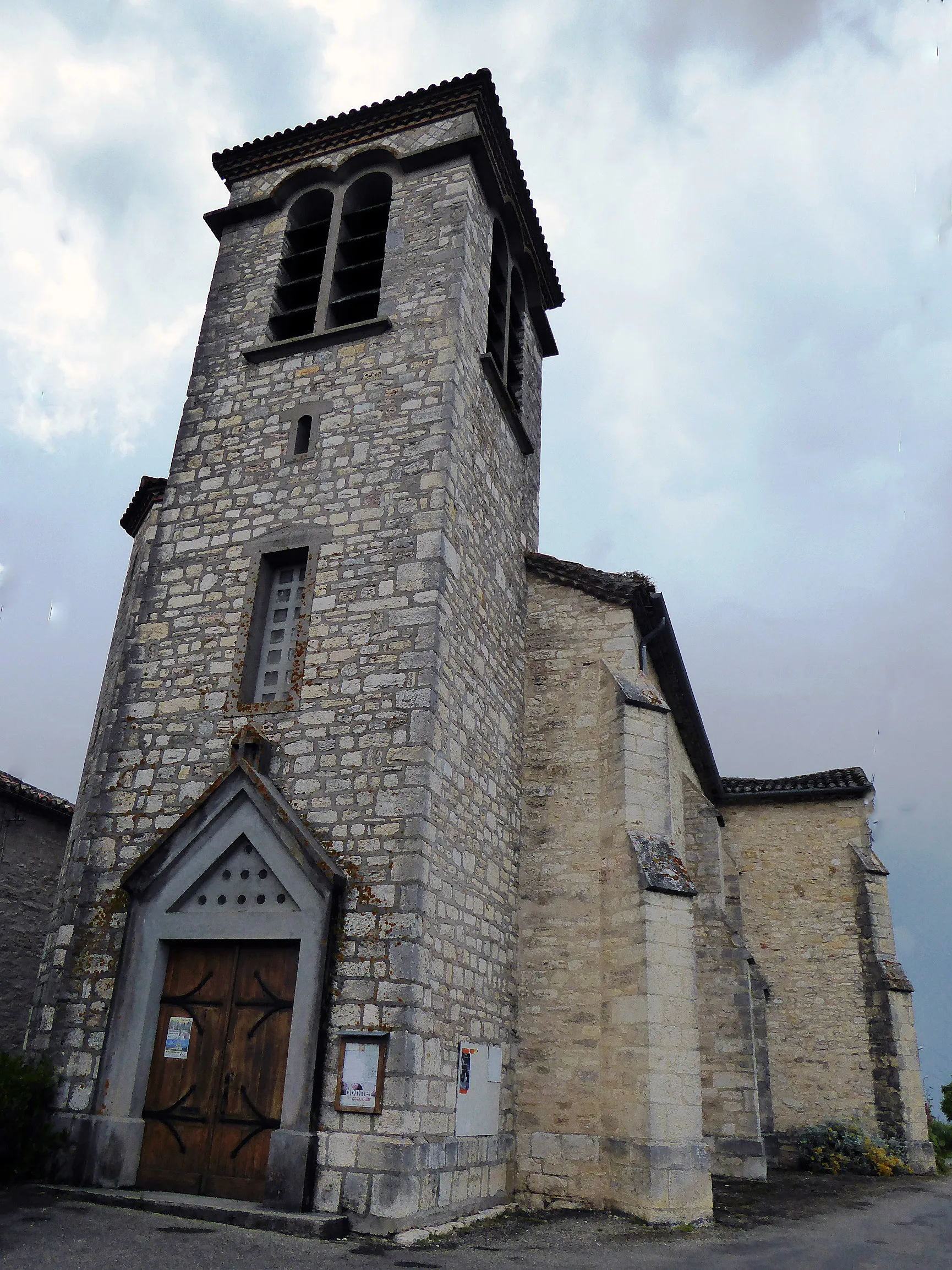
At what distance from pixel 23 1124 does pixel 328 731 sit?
4345 millimetres

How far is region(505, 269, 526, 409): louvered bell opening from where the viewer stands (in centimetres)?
1400

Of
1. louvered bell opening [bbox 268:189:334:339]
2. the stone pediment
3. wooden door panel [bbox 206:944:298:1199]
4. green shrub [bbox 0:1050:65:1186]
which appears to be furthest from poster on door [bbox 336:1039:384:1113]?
louvered bell opening [bbox 268:189:334:339]

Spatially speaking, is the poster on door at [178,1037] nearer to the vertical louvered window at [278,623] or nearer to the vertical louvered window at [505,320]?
the vertical louvered window at [278,623]

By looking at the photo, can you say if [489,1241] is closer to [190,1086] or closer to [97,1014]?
[190,1086]

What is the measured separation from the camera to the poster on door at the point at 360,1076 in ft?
24.9

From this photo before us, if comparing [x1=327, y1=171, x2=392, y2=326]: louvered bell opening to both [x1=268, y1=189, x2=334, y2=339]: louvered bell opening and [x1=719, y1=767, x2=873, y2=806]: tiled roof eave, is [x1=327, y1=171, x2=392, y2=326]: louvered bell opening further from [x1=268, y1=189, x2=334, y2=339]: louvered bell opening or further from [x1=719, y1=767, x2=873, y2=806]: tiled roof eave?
[x1=719, y1=767, x2=873, y2=806]: tiled roof eave

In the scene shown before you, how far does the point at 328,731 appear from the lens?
29.9 feet

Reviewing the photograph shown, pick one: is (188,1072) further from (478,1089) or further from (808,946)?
(808,946)

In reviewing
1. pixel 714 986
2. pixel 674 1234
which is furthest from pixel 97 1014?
pixel 714 986

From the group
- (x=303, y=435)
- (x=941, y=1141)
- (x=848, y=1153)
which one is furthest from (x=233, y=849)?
(x=941, y=1141)

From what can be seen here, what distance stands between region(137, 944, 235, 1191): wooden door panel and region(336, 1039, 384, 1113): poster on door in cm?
134

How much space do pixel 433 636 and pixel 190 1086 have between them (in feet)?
15.4

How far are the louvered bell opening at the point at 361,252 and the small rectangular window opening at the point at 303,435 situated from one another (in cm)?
141

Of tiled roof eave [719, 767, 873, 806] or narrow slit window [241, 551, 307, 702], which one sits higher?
tiled roof eave [719, 767, 873, 806]
